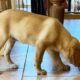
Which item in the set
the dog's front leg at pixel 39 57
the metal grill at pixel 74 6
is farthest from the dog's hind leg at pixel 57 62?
the metal grill at pixel 74 6

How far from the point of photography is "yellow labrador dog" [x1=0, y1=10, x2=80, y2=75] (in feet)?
4.19

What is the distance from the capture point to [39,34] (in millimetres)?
1288

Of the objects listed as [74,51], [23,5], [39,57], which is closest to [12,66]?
[39,57]

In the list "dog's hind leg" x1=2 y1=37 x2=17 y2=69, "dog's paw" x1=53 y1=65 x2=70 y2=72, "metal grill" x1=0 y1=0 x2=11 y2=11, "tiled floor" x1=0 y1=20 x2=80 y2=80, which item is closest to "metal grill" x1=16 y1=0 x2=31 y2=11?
"metal grill" x1=0 y1=0 x2=11 y2=11

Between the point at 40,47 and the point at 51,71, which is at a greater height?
the point at 40,47

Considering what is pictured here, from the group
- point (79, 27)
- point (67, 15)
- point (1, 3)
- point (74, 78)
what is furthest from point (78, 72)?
point (67, 15)

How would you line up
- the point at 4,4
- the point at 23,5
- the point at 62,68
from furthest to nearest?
1. the point at 23,5
2. the point at 4,4
3. the point at 62,68

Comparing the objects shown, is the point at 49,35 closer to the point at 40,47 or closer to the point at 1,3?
the point at 40,47

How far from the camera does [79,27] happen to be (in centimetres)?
228

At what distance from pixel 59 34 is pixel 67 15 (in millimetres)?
1614

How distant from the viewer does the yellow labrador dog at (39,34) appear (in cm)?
128

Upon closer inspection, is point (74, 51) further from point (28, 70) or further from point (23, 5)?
point (23, 5)

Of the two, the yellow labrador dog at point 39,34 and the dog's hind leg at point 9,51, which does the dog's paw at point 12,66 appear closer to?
the dog's hind leg at point 9,51

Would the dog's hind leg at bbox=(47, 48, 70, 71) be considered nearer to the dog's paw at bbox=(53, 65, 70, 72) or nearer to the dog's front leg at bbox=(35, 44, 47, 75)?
the dog's paw at bbox=(53, 65, 70, 72)
